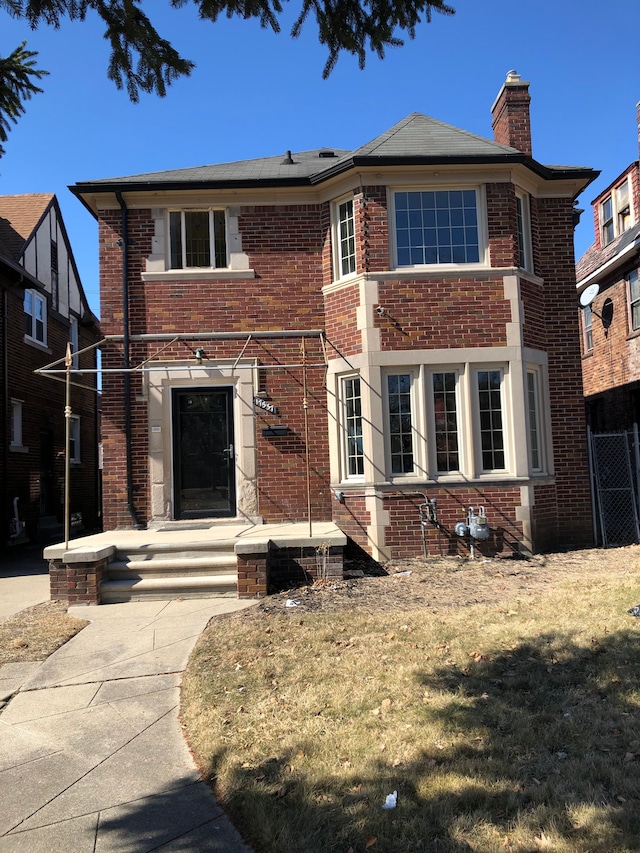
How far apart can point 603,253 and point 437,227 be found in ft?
32.5

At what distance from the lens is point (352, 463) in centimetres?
984

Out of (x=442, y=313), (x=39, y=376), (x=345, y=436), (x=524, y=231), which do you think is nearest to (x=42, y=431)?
(x=39, y=376)

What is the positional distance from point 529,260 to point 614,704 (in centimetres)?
795

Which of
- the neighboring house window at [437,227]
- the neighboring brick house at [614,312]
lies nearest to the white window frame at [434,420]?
the neighboring house window at [437,227]

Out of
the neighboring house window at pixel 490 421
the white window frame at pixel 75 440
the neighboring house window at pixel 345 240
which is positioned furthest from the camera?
the white window frame at pixel 75 440

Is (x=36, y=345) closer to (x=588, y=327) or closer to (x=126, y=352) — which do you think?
(x=126, y=352)

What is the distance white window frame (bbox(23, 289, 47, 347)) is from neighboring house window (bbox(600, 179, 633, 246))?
15786mm

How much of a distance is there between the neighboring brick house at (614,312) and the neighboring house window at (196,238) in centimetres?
938

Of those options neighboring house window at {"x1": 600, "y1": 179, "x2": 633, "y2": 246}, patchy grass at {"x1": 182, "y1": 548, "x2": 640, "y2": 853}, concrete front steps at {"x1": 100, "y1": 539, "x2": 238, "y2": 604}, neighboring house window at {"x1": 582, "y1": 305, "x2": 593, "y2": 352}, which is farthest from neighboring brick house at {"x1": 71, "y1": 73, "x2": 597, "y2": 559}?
neighboring house window at {"x1": 582, "y1": 305, "x2": 593, "y2": 352}

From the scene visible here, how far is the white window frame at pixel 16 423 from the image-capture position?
14.8 metres

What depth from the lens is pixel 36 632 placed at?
6180 millimetres

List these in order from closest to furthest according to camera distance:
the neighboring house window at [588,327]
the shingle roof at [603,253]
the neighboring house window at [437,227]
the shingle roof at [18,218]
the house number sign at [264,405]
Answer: the neighboring house window at [437,227] → the house number sign at [264,405] → the shingle roof at [603,253] → the shingle roof at [18,218] → the neighboring house window at [588,327]

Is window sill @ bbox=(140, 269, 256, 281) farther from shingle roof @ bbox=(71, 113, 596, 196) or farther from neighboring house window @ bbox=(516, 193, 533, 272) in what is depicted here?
neighboring house window @ bbox=(516, 193, 533, 272)

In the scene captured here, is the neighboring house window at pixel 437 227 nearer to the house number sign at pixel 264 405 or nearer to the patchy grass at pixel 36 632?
the house number sign at pixel 264 405
